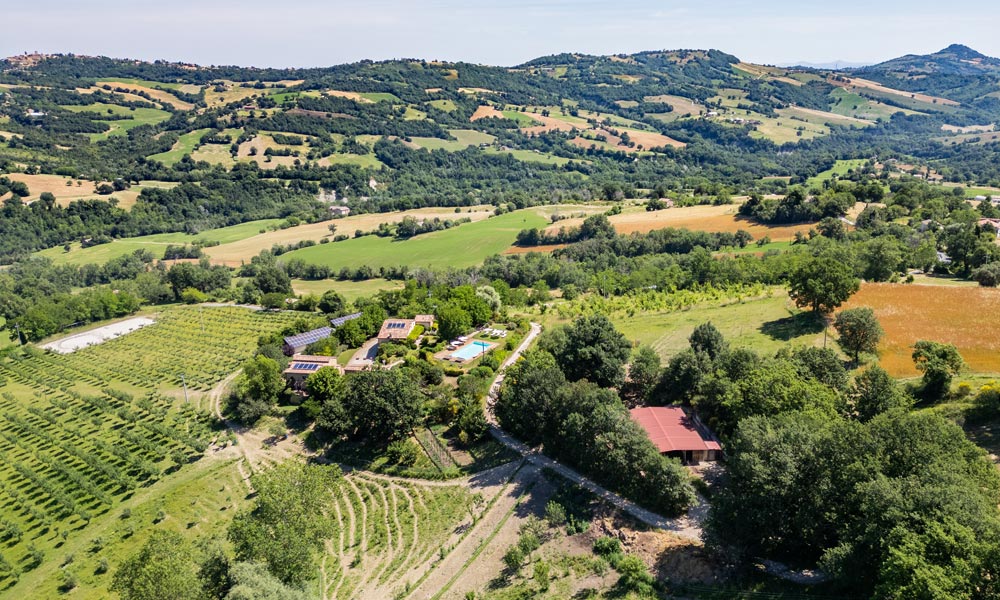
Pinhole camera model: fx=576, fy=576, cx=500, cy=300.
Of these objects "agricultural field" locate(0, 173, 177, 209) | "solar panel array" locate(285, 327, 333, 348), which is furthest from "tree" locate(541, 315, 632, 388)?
"agricultural field" locate(0, 173, 177, 209)

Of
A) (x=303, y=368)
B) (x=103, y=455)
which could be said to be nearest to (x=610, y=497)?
(x=303, y=368)

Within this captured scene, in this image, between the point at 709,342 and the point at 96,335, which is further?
the point at 96,335

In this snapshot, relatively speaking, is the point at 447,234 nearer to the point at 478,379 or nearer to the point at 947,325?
the point at 478,379

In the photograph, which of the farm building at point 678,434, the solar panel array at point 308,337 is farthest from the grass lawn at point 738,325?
the solar panel array at point 308,337

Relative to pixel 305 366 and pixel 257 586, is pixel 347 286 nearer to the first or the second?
pixel 305 366

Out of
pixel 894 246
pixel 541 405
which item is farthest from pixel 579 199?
pixel 541 405

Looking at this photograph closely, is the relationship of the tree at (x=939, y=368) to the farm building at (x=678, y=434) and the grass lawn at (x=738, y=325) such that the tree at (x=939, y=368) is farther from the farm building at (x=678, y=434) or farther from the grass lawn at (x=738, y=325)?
A: the farm building at (x=678, y=434)

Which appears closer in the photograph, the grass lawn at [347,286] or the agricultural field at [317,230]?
the grass lawn at [347,286]
